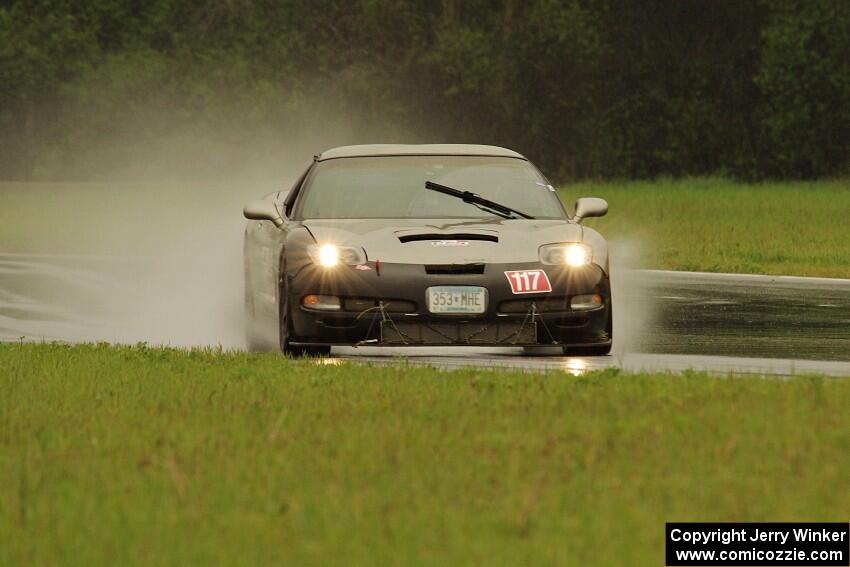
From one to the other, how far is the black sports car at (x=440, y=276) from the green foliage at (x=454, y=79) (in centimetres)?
5367

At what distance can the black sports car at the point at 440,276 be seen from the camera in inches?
489

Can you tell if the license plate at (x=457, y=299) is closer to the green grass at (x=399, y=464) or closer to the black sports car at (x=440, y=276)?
the black sports car at (x=440, y=276)

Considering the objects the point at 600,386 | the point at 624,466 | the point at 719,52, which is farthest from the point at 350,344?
the point at 719,52

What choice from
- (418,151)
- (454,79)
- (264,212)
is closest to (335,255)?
(264,212)

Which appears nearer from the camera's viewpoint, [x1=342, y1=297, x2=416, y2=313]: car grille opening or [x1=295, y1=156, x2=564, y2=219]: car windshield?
[x1=342, y1=297, x2=416, y2=313]: car grille opening

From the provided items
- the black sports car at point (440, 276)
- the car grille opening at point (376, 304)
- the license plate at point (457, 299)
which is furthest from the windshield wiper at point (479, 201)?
the car grille opening at point (376, 304)

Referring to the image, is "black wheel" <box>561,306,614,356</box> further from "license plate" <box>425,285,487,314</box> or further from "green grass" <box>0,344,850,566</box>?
"green grass" <box>0,344,850,566</box>

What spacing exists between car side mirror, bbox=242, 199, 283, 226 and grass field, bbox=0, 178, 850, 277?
10.5 meters

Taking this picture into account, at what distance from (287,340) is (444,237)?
3.98 ft

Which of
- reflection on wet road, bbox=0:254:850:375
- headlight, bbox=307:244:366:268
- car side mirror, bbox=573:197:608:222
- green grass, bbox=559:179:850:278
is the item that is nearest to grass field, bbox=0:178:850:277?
green grass, bbox=559:179:850:278

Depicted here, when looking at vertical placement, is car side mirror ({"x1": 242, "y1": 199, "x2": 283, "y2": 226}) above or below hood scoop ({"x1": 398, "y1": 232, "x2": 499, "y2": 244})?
above

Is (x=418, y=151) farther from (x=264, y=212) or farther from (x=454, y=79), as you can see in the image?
(x=454, y=79)

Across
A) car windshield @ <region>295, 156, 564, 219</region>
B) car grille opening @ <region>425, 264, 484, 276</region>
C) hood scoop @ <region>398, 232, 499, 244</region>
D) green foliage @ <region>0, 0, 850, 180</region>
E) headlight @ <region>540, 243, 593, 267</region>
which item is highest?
green foliage @ <region>0, 0, 850, 180</region>

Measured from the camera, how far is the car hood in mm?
12500
